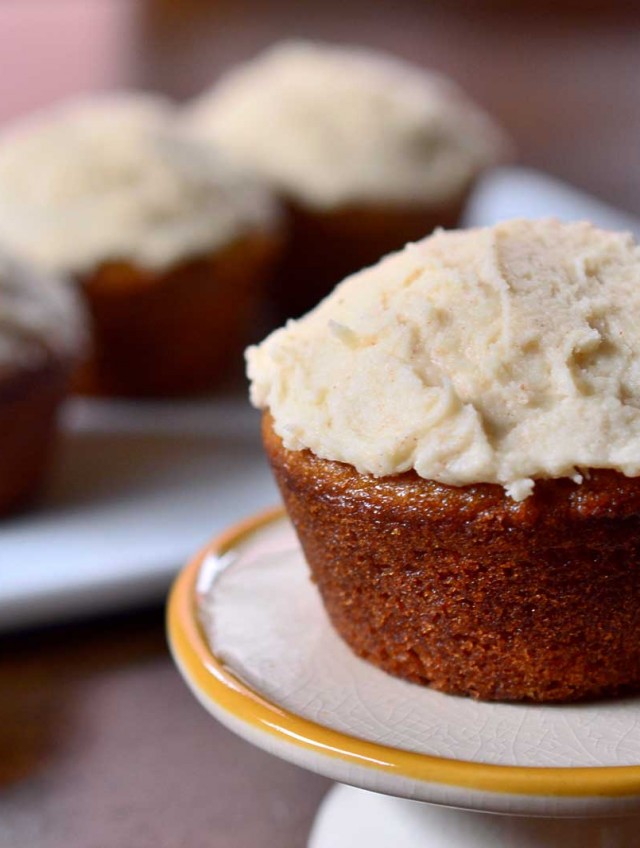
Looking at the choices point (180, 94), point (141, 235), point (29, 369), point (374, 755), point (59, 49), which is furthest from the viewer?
point (59, 49)

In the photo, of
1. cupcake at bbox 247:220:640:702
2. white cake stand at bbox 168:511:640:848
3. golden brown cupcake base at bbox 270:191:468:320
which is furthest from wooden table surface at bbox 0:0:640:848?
golden brown cupcake base at bbox 270:191:468:320

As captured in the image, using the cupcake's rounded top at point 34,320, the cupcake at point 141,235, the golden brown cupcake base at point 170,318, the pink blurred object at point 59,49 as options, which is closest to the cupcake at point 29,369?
the cupcake's rounded top at point 34,320

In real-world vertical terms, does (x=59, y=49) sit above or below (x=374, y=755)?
below

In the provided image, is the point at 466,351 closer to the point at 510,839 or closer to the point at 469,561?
the point at 469,561

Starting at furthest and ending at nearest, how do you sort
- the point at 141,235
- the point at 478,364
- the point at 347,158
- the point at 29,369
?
the point at 347,158, the point at 141,235, the point at 29,369, the point at 478,364

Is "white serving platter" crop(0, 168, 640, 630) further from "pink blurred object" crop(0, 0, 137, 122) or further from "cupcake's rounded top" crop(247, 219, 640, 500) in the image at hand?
"pink blurred object" crop(0, 0, 137, 122)

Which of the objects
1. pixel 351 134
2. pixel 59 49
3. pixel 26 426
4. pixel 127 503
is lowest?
pixel 59 49

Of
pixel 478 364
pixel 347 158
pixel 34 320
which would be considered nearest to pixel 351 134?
pixel 347 158

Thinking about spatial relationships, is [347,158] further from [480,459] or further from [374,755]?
[374,755]
